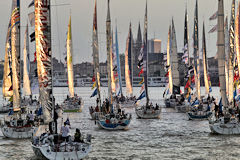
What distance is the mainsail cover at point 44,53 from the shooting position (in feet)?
77.2

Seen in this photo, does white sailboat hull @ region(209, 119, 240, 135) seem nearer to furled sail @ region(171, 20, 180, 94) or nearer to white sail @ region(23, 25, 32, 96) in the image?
furled sail @ region(171, 20, 180, 94)

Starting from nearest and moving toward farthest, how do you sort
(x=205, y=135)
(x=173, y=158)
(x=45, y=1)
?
(x=45, y=1)
(x=173, y=158)
(x=205, y=135)

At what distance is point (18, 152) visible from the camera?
3038 centimetres

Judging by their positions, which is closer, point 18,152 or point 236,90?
point 18,152

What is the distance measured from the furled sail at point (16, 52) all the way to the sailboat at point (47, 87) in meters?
11.4

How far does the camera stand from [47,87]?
24078mm

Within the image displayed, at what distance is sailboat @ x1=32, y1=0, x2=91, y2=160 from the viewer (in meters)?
23.6

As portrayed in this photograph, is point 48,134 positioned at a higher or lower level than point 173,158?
higher

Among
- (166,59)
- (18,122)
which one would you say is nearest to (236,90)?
(18,122)

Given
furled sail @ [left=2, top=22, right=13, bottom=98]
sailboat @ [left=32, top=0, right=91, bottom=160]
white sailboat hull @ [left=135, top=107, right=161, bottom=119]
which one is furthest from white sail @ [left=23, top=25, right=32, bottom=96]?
sailboat @ [left=32, top=0, right=91, bottom=160]

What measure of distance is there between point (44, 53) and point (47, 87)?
169 cm

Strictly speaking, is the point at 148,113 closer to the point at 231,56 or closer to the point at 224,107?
the point at 231,56

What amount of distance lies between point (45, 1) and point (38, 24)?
1159 millimetres

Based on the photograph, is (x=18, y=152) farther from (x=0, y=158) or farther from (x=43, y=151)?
(x=43, y=151)
